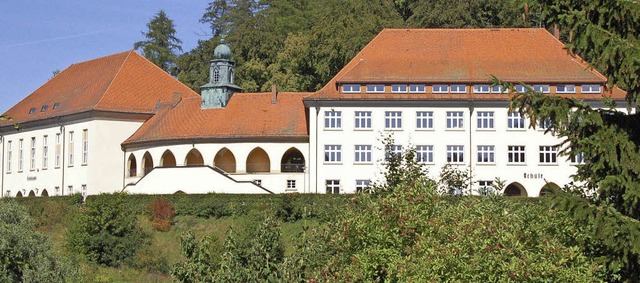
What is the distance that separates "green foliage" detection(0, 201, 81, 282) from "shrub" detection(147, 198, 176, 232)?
18.9 metres

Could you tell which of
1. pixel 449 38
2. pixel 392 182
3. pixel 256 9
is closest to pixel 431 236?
pixel 392 182

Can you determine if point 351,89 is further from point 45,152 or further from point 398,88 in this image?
point 45,152

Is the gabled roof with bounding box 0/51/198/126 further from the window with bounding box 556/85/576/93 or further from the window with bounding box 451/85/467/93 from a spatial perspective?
the window with bounding box 556/85/576/93

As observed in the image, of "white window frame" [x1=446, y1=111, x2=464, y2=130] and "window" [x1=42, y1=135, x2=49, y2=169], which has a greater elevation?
"white window frame" [x1=446, y1=111, x2=464, y2=130]

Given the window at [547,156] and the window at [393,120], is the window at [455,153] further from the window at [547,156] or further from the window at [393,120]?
the window at [547,156]

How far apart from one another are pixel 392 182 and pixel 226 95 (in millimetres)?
40873

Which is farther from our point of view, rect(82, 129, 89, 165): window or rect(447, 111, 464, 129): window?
rect(82, 129, 89, 165): window

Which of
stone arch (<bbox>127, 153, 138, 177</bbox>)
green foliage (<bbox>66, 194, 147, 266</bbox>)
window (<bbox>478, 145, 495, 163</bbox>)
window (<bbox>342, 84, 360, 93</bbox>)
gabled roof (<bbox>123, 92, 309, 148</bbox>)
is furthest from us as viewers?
stone arch (<bbox>127, 153, 138, 177</bbox>)

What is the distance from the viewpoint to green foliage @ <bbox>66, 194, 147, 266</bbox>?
157 feet

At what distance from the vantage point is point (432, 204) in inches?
818

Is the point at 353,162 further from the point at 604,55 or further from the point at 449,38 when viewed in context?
the point at 604,55

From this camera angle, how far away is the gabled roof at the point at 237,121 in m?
60.5

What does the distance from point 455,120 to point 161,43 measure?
4621 centimetres

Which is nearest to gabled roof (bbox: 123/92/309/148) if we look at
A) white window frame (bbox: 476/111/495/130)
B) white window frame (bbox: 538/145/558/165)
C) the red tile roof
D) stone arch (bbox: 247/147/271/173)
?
stone arch (bbox: 247/147/271/173)
